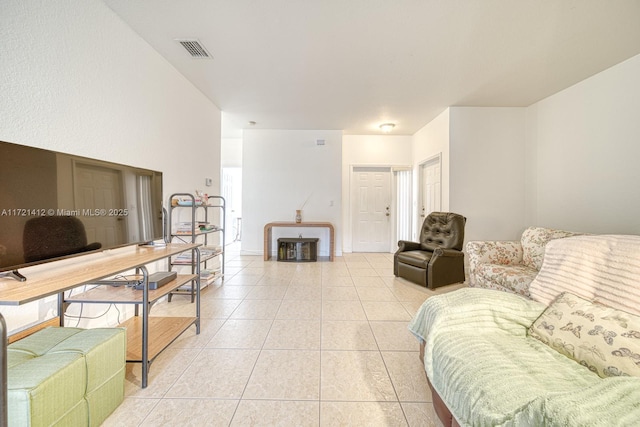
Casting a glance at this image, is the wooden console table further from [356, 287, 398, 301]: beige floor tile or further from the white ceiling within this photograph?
the white ceiling

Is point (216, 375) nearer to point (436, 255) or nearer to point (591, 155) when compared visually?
point (436, 255)

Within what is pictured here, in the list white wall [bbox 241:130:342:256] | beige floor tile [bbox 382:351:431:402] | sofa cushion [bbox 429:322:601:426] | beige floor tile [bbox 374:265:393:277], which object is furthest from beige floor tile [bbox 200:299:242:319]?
white wall [bbox 241:130:342:256]

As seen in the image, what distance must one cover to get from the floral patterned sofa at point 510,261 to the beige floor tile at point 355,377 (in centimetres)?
159

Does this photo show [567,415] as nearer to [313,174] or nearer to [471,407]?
[471,407]

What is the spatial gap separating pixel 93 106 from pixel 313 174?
11.4 ft

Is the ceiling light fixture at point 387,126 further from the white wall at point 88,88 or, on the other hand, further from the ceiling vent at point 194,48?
the white wall at point 88,88

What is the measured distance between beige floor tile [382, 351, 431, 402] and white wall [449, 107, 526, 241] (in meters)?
2.74

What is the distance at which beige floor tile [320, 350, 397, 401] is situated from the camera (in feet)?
4.50

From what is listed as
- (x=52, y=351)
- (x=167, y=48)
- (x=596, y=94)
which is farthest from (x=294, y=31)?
(x=596, y=94)

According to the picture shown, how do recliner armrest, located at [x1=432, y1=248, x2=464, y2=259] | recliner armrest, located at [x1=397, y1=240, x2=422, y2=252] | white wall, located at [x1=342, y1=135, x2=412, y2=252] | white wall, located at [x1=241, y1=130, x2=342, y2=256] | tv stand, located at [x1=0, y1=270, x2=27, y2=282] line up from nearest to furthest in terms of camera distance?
tv stand, located at [x1=0, y1=270, x2=27, y2=282], recliner armrest, located at [x1=432, y1=248, x2=464, y2=259], recliner armrest, located at [x1=397, y1=240, x2=422, y2=252], white wall, located at [x1=241, y1=130, x2=342, y2=256], white wall, located at [x1=342, y1=135, x2=412, y2=252]

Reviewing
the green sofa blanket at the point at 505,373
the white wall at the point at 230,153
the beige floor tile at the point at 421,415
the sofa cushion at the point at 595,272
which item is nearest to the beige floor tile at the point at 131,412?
the beige floor tile at the point at 421,415

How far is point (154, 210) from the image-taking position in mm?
2043

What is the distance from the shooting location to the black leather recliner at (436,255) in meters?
3.03

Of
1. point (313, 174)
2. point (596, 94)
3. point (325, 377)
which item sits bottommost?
point (325, 377)
